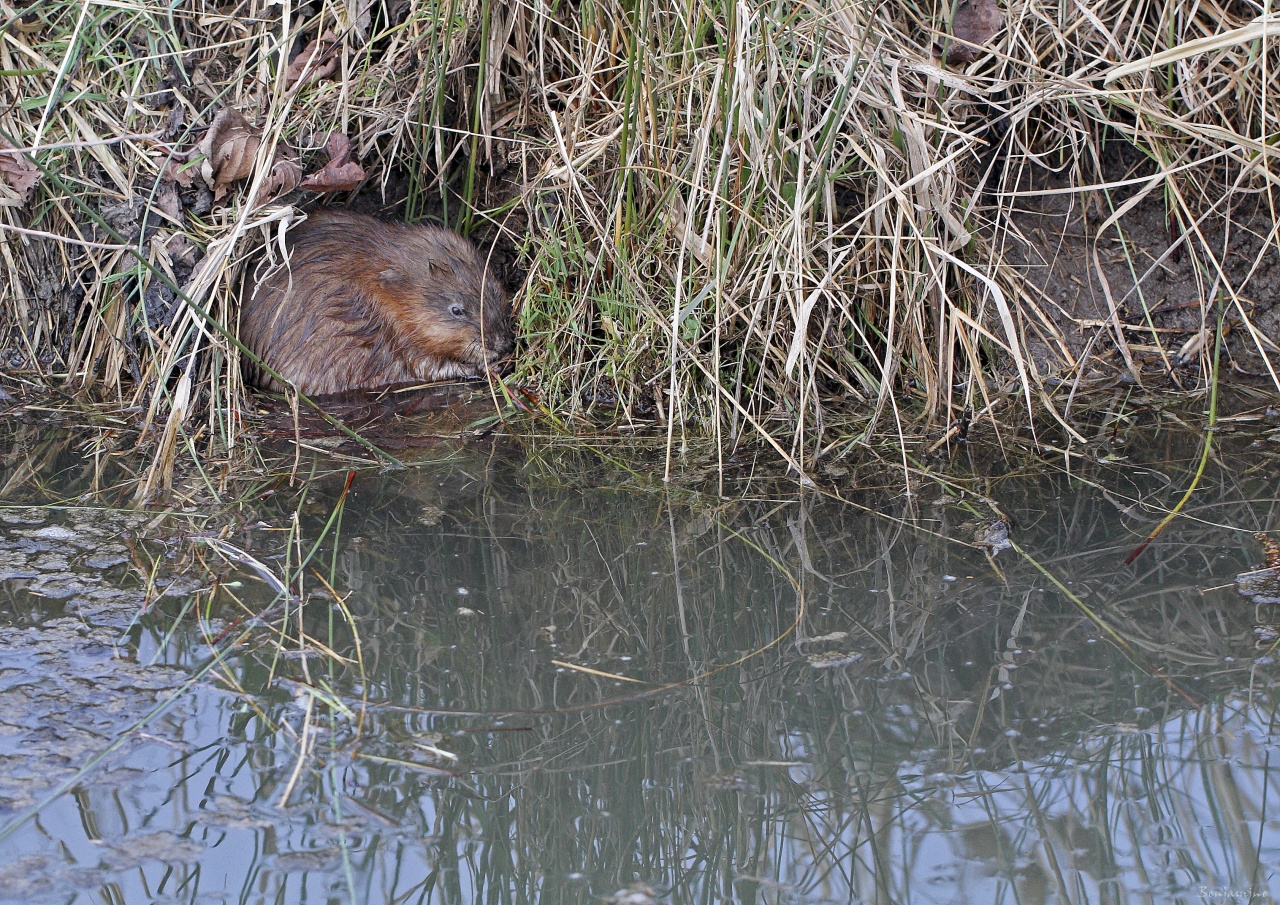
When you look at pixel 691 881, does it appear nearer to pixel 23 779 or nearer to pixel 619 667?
Result: pixel 619 667

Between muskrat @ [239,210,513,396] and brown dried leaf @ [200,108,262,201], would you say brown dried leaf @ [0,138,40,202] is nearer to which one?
brown dried leaf @ [200,108,262,201]

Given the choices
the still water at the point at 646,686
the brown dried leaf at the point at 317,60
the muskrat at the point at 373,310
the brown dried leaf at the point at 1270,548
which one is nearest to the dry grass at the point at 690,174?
the brown dried leaf at the point at 317,60

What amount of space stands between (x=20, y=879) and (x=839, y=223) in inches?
99.8

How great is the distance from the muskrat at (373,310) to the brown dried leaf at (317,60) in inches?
16.0

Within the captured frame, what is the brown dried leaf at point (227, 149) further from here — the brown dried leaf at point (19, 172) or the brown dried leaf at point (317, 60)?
the brown dried leaf at point (19, 172)

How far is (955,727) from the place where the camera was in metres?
1.92

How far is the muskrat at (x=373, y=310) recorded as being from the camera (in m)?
3.66

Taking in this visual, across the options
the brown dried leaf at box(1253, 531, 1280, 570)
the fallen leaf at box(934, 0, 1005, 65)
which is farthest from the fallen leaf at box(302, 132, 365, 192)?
the brown dried leaf at box(1253, 531, 1280, 570)

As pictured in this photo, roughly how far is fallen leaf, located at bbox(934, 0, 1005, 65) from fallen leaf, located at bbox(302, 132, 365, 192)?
173 centimetres

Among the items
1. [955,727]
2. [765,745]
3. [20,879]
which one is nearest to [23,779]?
[20,879]

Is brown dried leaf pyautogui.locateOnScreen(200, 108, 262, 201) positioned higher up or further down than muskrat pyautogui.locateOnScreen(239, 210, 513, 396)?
higher up

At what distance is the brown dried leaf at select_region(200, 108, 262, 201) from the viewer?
3.33 meters

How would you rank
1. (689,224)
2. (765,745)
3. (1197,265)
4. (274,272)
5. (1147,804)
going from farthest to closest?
1. (274,272)
2. (1197,265)
3. (689,224)
4. (765,745)
5. (1147,804)

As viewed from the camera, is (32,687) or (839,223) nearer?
(32,687)
